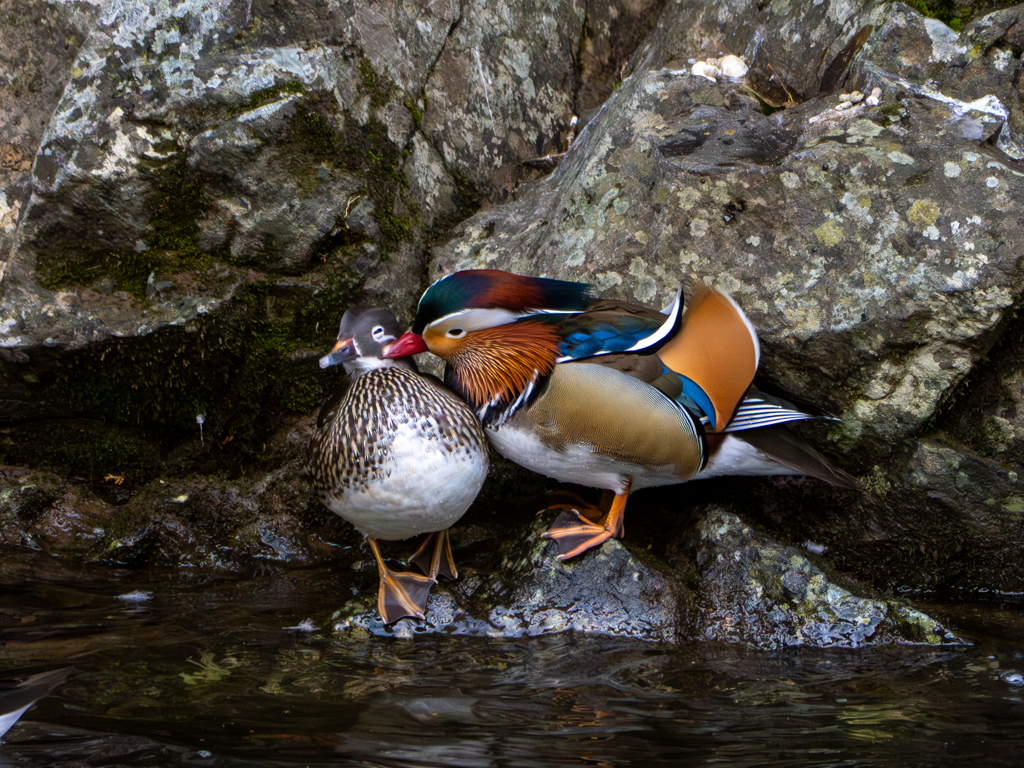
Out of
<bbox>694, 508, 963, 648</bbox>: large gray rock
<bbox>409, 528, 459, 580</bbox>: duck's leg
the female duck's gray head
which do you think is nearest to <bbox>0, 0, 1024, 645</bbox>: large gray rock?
<bbox>694, 508, 963, 648</bbox>: large gray rock

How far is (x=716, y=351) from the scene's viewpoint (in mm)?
2908

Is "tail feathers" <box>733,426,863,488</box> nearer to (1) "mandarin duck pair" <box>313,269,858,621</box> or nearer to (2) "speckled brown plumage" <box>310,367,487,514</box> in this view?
(1) "mandarin duck pair" <box>313,269,858,621</box>

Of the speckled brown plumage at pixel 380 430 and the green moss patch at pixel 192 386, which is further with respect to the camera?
the green moss patch at pixel 192 386

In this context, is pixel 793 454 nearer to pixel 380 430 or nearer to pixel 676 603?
pixel 676 603

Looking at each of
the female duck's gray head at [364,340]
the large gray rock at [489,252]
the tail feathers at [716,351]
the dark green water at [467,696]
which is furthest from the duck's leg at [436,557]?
the tail feathers at [716,351]

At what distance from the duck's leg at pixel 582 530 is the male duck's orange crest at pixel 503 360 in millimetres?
527

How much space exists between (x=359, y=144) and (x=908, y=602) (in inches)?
121

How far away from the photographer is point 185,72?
143 inches

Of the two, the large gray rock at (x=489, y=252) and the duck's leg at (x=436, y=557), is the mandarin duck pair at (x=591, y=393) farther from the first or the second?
the large gray rock at (x=489, y=252)

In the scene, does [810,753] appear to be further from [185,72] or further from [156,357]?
[185,72]

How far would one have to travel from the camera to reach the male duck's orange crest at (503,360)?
304 centimetres

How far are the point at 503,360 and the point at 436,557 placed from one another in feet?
2.73

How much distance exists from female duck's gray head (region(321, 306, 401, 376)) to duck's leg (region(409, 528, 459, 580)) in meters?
0.74

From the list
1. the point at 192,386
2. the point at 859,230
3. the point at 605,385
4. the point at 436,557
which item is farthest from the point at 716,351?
the point at 192,386
